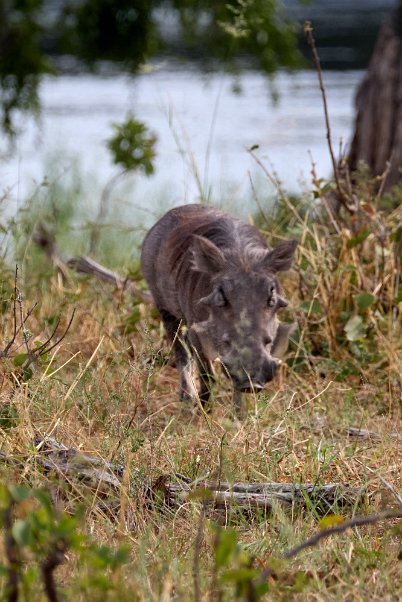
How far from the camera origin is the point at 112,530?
3.20 meters

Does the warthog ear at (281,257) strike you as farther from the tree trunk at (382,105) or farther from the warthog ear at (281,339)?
the tree trunk at (382,105)

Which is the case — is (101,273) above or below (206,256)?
below

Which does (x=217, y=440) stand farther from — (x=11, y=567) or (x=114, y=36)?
(x=114, y=36)

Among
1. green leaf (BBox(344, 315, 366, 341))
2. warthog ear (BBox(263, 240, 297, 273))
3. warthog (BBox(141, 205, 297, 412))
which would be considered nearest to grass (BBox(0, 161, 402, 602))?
green leaf (BBox(344, 315, 366, 341))

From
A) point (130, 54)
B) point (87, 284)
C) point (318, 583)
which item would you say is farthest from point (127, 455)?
point (130, 54)

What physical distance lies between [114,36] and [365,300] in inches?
166

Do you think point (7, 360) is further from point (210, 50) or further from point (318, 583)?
point (210, 50)

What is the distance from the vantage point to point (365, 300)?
5.28 m

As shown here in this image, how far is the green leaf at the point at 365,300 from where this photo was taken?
17.3 feet

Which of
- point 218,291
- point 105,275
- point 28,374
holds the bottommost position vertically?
point 105,275

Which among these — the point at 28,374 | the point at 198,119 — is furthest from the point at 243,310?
the point at 198,119

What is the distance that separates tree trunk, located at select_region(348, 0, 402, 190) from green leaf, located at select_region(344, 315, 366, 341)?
3558 millimetres

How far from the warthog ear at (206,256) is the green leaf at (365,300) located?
87 centimetres

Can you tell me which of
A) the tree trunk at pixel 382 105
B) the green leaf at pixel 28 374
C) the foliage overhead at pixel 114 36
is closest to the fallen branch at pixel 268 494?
the green leaf at pixel 28 374
